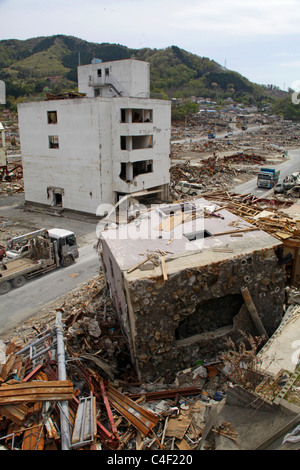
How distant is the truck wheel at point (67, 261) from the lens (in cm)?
1913

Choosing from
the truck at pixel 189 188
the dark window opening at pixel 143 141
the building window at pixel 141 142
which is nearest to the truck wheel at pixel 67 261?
the building window at pixel 141 142

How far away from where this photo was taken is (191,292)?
941cm

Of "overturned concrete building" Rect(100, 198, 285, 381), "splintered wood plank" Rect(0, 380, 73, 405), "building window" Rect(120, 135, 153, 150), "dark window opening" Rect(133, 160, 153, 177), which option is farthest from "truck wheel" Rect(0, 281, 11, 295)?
"dark window opening" Rect(133, 160, 153, 177)

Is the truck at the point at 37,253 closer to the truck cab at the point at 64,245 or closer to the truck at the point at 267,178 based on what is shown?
the truck cab at the point at 64,245

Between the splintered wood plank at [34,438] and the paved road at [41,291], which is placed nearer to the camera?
the splintered wood plank at [34,438]

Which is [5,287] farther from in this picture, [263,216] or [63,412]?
[263,216]

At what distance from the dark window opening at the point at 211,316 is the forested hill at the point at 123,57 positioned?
437ft

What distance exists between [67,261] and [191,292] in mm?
11547

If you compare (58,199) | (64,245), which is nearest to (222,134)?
(58,199)

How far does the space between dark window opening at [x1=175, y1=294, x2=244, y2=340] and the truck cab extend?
1073cm

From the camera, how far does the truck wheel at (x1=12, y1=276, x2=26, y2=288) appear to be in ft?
55.4

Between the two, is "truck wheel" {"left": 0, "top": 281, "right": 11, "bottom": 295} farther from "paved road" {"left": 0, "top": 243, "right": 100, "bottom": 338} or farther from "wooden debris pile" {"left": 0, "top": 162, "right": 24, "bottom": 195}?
"wooden debris pile" {"left": 0, "top": 162, "right": 24, "bottom": 195}

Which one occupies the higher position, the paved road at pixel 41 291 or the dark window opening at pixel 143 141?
the dark window opening at pixel 143 141
